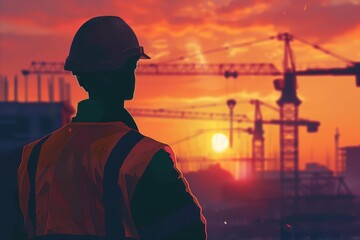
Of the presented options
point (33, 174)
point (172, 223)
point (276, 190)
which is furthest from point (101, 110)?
point (276, 190)

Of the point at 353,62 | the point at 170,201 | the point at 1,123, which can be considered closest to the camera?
the point at 170,201

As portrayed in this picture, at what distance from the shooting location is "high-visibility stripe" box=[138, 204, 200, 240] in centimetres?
304

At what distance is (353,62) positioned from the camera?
141 meters

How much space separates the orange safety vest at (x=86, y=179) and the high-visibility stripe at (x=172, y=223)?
4 centimetres

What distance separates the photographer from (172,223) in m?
3.04

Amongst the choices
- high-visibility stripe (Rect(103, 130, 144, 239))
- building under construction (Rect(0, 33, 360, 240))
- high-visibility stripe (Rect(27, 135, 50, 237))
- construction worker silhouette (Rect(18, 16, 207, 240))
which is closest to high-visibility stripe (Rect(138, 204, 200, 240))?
construction worker silhouette (Rect(18, 16, 207, 240))

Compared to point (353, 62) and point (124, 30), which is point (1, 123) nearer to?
point (353, 62)

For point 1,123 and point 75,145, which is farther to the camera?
point 1,123

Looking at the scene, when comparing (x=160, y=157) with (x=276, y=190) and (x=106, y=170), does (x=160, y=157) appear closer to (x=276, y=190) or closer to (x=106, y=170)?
(x=106, y=170)

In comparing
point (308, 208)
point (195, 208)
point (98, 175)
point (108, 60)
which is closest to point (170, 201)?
point (195, 208)

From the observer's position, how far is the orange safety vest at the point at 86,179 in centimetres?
311

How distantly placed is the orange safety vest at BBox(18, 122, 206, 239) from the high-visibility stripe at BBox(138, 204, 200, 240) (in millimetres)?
42

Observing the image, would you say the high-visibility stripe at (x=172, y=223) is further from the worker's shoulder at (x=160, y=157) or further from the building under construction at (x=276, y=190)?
the building under construction at (x=276, y=190)

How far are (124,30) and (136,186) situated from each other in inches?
23.8
